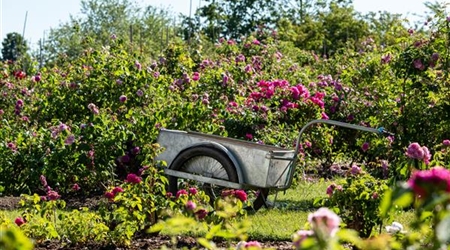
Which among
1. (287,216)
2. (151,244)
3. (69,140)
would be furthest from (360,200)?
(69,140)

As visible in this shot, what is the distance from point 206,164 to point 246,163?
1.30ft

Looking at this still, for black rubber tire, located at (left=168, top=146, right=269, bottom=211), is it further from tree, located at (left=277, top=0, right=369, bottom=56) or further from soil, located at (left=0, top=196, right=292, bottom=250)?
tree, located at (left=277, top=0, right=369, bottom=56)

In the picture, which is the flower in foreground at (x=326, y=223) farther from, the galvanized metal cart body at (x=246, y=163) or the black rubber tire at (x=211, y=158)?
the black rubber tire at (x=211, y=158)

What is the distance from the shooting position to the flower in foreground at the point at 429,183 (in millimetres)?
2342

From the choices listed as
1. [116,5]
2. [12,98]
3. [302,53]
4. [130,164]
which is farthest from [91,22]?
[130,164]

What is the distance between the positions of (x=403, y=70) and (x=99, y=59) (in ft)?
12.2

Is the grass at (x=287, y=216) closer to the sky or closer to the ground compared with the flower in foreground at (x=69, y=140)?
closer to the ground

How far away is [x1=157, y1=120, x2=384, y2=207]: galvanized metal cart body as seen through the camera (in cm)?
779

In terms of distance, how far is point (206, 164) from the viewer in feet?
26.5

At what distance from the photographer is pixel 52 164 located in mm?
9094

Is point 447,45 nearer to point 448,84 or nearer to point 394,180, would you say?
point 448,84

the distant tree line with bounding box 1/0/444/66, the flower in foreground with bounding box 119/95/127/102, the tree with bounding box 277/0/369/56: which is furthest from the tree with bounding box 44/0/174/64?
the flower in foreground with bounding box 119/95/127/102

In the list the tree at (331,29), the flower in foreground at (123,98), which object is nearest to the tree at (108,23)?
the tree at (331,29)

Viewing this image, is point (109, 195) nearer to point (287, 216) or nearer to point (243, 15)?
point (287, 216)
